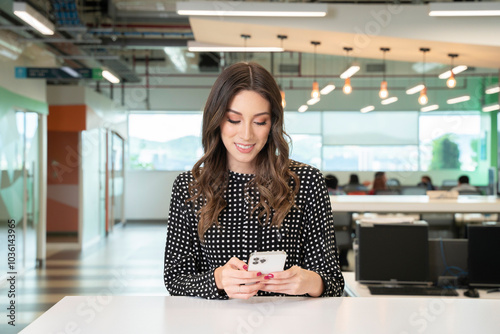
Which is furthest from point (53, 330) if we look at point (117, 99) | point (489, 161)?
point (489, 161)

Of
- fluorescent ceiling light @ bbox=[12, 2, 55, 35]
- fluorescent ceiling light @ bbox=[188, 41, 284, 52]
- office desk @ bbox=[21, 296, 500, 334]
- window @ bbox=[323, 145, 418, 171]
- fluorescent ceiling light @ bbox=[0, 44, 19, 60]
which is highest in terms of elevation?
fluorescent ceiling light @ bbox=[188, 41, 284, 52]

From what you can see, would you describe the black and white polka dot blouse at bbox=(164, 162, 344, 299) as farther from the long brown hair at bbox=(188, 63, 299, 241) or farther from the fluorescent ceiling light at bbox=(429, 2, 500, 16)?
the fluorescent ceiling light at bbox=(429, 2, 500, 16)

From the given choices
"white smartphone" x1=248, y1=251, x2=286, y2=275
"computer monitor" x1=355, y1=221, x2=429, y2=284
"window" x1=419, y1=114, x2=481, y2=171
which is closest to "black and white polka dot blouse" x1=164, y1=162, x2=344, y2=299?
"white smartphone" x1=248, y1=251, x2=286, y2=275

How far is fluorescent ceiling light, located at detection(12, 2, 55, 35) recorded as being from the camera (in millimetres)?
5332

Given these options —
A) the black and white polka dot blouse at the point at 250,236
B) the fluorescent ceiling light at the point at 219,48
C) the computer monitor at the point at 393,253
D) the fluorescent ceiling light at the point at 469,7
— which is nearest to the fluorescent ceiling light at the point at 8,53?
the fluorescent ceiling light at the point at 219,48

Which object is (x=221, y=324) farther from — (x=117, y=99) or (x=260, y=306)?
(x=117, y=99)

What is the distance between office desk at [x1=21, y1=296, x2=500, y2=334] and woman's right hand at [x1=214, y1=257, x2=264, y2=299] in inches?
1.7

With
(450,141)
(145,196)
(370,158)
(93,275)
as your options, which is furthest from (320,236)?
(450,141)

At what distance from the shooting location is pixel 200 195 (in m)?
1.84

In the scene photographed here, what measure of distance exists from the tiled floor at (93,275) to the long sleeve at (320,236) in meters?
4.21

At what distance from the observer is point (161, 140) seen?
15.7m

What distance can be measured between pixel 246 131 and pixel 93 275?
6.79 m

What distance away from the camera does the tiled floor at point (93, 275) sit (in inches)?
253

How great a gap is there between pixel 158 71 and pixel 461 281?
12095 mm
